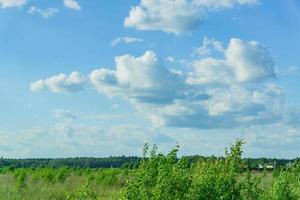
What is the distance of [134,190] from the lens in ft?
42.1

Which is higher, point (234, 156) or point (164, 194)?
point (234, 156)

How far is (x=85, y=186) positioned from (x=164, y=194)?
1533 millimetres

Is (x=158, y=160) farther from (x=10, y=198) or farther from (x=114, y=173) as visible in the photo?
(x=114, y=173)

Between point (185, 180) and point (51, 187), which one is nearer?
point (185, 180)

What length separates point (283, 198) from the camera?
18.9m

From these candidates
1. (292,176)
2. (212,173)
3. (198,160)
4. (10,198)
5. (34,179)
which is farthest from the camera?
(34,179)

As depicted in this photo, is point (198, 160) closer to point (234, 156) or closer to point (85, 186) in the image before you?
point (234, 156)

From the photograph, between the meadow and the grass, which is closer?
the meadow

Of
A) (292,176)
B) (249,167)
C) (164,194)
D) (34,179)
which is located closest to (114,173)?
(34,179)

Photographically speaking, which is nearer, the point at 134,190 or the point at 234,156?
the point at 134,190

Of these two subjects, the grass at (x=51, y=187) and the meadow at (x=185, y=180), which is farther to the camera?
the grass at (x=51, y=187)

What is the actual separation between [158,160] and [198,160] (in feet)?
7.88

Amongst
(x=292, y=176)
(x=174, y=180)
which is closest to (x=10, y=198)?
(x=292, y=176)

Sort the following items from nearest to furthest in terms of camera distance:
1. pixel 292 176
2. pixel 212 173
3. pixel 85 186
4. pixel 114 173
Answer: pixel 85 186, pixel 212 173, pixel 292 176, pixel 114 173
